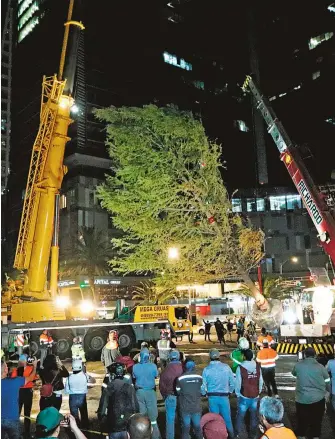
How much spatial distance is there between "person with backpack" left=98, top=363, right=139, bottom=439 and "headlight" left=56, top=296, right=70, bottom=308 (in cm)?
1430

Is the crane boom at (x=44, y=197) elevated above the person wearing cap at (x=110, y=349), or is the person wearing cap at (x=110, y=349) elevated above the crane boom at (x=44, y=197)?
the crane boom at (x=44, y=197)

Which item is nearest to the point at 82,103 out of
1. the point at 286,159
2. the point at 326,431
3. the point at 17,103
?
the point at 17,103

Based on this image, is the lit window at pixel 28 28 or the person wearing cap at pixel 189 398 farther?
the lit window at pixel 28 28

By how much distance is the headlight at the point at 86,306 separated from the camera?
2122 cm

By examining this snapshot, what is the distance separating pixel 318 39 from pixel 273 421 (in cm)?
7419

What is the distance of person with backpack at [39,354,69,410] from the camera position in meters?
7.74

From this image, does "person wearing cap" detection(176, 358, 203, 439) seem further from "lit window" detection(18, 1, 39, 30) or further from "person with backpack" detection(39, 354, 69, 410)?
"lit window" detection(18, 1, 39, 30)

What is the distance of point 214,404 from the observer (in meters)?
7.54

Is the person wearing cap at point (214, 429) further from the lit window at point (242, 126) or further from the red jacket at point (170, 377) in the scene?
the lit window at point (242, 126)

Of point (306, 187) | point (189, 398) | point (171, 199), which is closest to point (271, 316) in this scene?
point (306, 187)

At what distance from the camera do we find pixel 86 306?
21.3m

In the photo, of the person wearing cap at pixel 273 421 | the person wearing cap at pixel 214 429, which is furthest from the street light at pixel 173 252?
the person wearing cap at pixel 214 429

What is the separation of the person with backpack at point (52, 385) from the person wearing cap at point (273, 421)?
15.9 feet

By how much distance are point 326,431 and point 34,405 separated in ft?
25.5
